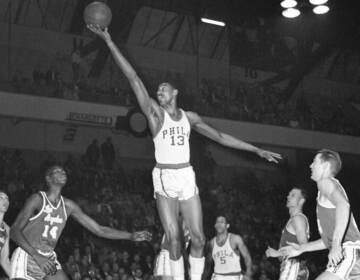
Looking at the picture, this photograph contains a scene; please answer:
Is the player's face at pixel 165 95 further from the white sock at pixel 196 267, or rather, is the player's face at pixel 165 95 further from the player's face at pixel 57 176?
the white sock at pixel 196 267

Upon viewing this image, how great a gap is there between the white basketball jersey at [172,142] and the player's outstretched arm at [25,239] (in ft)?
4.82

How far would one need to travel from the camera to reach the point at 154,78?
22.4 metres

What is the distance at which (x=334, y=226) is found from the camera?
562 centimetres

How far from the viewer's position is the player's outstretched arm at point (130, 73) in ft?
21.0

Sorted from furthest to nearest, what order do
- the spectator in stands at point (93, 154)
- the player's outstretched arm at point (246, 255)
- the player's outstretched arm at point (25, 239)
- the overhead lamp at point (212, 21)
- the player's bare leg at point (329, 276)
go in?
the overhead lamp at point (212, 21) → the spectator in stands at point (93, 154) → the player's outstretched arm at point (246, 255) → the player's outstretched arm at point (25, 239) → the player's bare leg at point (329, 276)

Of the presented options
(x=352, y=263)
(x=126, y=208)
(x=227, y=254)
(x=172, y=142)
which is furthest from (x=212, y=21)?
(x=352, y=263)

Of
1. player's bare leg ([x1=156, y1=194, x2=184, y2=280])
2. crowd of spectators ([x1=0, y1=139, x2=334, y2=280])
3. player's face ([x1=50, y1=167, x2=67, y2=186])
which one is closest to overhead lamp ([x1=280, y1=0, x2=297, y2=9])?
crowd of spectators ([x1=0, y1=139, x2=334, y2=280])

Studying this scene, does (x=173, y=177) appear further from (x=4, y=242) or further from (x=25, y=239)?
(x=4, y=242)

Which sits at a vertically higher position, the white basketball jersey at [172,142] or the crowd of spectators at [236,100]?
the crowd of spectators at [236,100]

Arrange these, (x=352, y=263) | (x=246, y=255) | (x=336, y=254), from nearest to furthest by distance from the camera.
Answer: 1. (x=336, y=254)
2. (x=352, y=263)
3. (x=246, y=255)

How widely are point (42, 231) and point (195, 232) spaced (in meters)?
1.73

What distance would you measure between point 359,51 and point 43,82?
45.8ft

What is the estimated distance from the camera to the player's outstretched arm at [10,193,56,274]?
21.6 feet

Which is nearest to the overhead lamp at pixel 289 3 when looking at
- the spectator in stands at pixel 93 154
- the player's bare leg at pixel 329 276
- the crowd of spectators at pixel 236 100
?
the crowd of spectators at pixel 236 100
